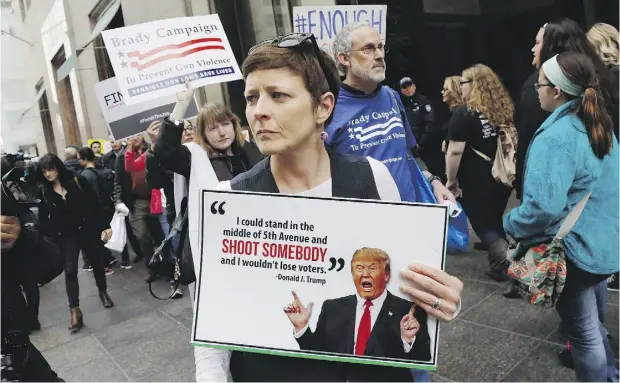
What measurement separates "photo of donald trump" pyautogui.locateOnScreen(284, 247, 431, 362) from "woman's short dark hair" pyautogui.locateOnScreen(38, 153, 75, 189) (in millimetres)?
4457

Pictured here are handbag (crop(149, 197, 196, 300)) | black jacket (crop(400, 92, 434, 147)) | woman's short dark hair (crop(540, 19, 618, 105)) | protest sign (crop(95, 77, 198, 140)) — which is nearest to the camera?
handbag (crop(149, 197, 196, 300))

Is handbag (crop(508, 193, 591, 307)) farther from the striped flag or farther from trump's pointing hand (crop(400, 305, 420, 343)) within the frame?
the striped flag

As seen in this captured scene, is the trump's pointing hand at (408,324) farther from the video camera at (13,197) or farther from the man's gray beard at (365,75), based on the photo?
the video camera at (13,197)

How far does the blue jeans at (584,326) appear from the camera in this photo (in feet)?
7.77

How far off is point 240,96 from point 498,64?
4.80 meters

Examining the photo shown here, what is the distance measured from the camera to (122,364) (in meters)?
3.84

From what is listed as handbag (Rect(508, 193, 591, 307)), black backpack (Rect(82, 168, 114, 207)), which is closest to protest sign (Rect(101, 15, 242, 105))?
handbag (Rect(508, 193, 591, 307))

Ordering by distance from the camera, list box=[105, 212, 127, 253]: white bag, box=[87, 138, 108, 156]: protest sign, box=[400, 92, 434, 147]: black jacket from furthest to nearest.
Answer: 1. box=[87, 138, 108, 156]: protest sign
2. box=[400, 92, 434, 147]: black jacket
3. box=[105, 212, 127, 253]: white bag

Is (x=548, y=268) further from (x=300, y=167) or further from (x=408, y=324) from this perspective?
(x=300, y=167)

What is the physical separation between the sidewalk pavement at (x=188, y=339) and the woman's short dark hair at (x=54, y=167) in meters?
1.47

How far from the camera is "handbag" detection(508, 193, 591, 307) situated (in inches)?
89.9

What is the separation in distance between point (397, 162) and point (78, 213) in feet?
12.5

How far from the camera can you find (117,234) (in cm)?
564

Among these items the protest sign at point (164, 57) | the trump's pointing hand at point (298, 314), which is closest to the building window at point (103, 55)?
the protest sign at point (164, 57)
